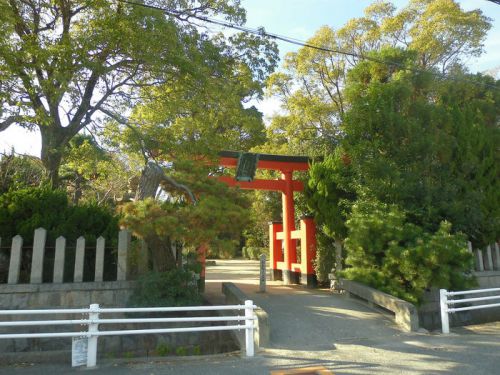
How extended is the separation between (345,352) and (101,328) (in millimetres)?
4462

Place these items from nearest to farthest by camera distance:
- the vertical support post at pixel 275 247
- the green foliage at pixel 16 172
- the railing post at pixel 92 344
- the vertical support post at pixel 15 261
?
the railing post at pixel 92 344 < the vertical support post at pixel 15 261 < the green foliage at pixel 16 172 < the vertical support post at pixel 275 247

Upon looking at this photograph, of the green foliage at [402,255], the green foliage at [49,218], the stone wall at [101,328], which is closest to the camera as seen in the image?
the stone wall at [101,328]

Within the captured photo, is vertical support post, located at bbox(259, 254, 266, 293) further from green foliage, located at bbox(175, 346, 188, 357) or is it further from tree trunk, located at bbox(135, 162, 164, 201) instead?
tree trunk, located at bbox(135, 162, 164, 201)

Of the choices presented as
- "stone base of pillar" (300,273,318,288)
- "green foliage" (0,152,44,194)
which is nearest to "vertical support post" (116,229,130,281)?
Answer: "green foliage" (0,152,44,194)

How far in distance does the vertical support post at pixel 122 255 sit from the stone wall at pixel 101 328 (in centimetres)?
17

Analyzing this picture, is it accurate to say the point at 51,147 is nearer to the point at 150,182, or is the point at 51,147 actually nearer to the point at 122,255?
the point at 150,182

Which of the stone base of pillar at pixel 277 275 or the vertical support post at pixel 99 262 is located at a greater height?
the vertical support post at pixel 99 262

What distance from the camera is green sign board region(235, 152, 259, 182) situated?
11.9 meters

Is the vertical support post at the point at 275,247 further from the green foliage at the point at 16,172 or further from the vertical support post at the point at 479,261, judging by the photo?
the green foliage at the point at 16,172

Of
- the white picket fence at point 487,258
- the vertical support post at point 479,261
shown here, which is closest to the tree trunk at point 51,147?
the white picket fence at point 487,258

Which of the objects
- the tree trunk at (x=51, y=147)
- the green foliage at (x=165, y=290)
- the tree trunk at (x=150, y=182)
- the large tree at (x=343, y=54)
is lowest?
the green foliage at (x=165, y=290)

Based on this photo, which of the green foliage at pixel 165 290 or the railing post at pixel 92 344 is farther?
the green foliage at pixel 165 290

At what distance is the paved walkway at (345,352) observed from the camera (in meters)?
4.98

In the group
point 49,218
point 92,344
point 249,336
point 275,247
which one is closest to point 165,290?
point 92,344
